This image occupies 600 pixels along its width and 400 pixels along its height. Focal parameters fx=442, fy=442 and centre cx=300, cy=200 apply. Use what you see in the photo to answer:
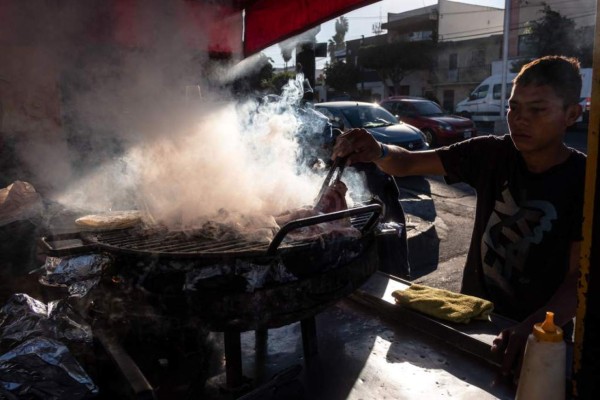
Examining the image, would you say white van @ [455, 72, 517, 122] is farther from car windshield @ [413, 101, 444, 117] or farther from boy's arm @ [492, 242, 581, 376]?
boy's arm @ [492, 242, 581, 376]

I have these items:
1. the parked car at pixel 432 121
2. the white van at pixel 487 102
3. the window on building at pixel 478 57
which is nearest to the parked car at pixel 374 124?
the parked car at pixel 432 121

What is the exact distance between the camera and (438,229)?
22.5 ft

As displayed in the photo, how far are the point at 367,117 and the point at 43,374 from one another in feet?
31.0

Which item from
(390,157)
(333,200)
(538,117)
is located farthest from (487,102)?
(333,200)

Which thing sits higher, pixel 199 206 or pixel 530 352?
pixel 199 206

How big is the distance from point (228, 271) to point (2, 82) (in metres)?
3.25

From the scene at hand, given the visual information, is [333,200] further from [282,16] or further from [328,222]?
[282,16]


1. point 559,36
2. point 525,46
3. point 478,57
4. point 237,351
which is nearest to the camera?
point 237,351

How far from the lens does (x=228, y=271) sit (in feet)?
4.80

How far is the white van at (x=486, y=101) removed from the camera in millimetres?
20281

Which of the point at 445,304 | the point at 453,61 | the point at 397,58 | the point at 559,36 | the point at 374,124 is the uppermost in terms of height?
the point at 397,58

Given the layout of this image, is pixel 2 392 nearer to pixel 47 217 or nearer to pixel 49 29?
pixel 47 217

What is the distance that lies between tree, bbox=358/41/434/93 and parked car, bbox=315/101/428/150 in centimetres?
2653

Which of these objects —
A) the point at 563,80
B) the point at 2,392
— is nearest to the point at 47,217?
the point at 2,392
